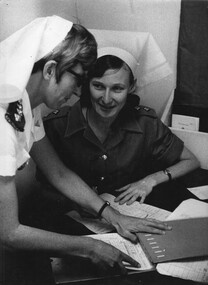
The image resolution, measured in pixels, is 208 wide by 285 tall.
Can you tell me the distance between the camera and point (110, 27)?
4.74 feet

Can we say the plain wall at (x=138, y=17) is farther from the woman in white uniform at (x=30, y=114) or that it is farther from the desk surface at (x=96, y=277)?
the desk surface at (x=96, y=277)

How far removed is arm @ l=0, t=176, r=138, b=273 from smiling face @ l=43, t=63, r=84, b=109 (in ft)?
0.83

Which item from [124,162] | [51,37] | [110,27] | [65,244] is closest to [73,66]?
[51,37]

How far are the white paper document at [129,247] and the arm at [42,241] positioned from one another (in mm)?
31

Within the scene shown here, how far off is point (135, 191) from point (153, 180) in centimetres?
11

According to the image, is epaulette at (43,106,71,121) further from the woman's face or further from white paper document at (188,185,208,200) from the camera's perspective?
white paper document at (188,185,208,200)

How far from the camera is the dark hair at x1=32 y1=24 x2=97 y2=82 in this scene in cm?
84

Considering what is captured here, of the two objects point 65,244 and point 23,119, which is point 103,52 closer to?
point 23,119

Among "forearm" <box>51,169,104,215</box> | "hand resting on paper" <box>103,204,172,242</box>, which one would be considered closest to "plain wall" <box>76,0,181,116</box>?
"forearm" <box>51,169,104,215</box>

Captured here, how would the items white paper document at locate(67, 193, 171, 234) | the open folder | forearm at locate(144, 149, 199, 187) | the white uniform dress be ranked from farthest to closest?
forearm at locate(144, 149, 199, 187), white paper document at locate(67, 193, 171, 234), the open folder, the white uniform dress

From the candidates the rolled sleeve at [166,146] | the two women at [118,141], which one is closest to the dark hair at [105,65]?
the two women at [118,141]

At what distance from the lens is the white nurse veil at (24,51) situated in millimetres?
759

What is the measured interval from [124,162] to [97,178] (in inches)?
4.6

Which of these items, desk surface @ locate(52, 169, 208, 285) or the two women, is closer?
desk surface @ locate(52, 169, 208, 285)
